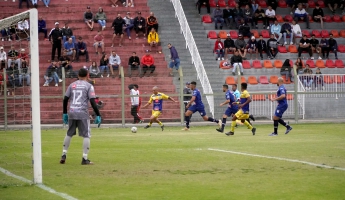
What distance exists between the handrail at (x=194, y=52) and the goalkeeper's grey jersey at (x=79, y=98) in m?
19.9

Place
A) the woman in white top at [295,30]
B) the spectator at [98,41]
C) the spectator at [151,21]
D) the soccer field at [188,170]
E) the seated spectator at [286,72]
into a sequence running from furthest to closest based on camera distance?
the woman in white top at [295,30] → the spectator at [151,21] → the spectator at [98,41] → the seated spectator at [286,72] → the soccer field at [188,170]

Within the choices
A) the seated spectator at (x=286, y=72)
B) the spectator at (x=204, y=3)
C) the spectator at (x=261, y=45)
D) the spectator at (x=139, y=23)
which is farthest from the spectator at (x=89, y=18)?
the seated spectator at (x=286, y=72)

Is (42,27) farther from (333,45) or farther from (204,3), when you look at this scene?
(333,45)

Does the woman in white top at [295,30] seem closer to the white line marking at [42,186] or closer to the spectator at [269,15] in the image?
the spectator at [269,15]

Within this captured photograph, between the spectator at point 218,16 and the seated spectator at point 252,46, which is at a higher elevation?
the spectator at point 218,16

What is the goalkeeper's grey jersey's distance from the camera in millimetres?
15047

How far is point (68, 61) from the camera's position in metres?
36.5

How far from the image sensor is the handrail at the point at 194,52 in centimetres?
3577

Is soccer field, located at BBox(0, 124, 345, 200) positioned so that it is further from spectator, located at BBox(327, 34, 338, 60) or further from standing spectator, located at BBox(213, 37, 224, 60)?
spectator, located at BBox(327, 34, 338, 60)

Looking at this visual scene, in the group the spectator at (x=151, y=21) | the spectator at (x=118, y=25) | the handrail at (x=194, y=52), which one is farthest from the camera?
the spectator at (x=151, y=21)

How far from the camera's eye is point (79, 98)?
1509 centimetres

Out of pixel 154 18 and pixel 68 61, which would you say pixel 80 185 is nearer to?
pixel 68 61

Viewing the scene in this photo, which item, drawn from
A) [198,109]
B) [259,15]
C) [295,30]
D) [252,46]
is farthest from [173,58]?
[295,30]

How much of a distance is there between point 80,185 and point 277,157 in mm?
→ 6141
